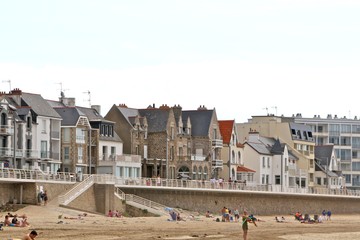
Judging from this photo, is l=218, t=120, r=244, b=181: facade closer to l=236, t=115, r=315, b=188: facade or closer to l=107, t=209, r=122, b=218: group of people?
l=236, t=115, r=315, b=188: facade

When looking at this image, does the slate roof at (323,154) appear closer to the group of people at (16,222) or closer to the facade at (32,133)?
the facade at (32,133)

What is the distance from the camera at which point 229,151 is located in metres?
98.5

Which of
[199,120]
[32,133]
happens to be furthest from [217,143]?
[32,133]

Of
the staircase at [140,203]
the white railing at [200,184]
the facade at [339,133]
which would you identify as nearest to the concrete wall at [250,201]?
the white railing at [200,184]

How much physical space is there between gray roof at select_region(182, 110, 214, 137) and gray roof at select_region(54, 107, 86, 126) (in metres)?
16.3

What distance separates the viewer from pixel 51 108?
8056 cm

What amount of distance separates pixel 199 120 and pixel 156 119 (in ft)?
21.6

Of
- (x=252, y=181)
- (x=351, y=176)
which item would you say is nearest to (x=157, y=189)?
(x=252, y=181)

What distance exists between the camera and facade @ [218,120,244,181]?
322ft

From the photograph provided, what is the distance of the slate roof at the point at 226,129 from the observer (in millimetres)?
99188

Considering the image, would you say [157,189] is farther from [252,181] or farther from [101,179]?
[252,181]

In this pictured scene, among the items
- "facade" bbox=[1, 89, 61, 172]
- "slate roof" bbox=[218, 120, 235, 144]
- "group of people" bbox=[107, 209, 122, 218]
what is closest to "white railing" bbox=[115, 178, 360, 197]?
"group of people" bbox=[107, 209, 122, 218]

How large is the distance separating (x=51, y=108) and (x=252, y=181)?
2760 cm

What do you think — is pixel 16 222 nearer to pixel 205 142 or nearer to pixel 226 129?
pixel 205 142
